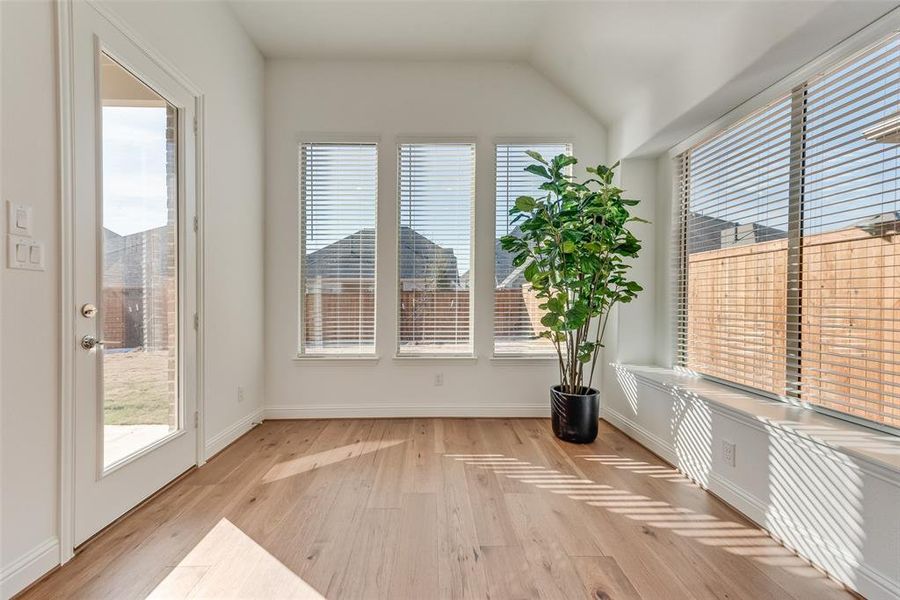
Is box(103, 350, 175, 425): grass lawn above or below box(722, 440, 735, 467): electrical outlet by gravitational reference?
above

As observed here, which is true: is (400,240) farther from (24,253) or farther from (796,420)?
(796,420)

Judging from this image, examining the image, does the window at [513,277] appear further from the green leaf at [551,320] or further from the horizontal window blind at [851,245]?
the horizontal window blind at [851,245]

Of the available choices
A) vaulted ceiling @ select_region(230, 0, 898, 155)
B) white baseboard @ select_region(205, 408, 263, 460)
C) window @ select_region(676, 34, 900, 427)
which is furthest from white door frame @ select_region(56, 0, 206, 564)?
window @ select_region(676, 34, 900, 427)

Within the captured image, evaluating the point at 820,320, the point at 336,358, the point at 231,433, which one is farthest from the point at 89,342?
the point at 820,320

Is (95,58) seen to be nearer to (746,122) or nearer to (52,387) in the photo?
(52,387)

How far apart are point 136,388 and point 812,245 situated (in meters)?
3.51

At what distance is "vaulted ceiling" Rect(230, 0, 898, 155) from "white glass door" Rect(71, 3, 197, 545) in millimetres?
1277

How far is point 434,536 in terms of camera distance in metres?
1.76

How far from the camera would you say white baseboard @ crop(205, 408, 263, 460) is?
102 inches

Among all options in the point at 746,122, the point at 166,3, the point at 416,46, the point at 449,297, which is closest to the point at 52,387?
the point at 166,3

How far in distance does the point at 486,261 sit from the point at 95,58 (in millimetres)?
2691

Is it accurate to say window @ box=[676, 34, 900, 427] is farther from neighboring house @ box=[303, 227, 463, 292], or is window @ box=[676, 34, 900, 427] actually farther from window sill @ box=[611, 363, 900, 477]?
neighboring house @ box=[303, 227, 463, 292]

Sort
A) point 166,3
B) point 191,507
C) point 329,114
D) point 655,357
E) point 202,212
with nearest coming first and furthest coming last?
point 191,507 < point 166,3 < point 202,212 < point 655,357 < point 329,114

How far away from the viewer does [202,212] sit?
2.50m
